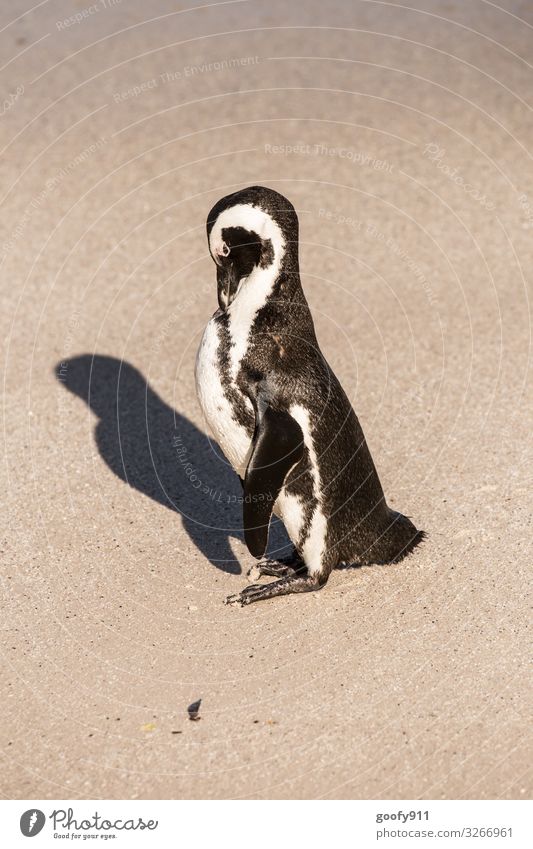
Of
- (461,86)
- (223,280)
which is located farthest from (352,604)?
(461,86)

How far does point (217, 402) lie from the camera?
427cm

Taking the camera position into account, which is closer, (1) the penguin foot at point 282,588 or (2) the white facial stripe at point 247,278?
(2) the white facial stripe at point 247,278

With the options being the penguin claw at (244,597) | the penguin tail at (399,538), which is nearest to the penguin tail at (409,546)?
the penguin tail at (399,538)

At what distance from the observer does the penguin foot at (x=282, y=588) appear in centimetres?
454

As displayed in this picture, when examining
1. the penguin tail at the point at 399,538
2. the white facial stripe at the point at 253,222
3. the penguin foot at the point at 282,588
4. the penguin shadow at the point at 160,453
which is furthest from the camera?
the penguin shadow at the point at 160,453

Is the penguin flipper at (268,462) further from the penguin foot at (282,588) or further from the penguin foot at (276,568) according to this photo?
the penguin foot at (276,568)

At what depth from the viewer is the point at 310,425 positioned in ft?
14.0

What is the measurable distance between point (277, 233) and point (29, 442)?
2.55m

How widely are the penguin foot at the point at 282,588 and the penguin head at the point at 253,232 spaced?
1.26 metres

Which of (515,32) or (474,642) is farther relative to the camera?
Result: (515,32)

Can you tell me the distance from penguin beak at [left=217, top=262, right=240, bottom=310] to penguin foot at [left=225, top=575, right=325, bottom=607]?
3.86 ft

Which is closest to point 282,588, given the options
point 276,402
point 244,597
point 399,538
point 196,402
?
point 244,597

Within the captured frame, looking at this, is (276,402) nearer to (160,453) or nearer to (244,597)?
(244,597)

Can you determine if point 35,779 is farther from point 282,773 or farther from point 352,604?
point 352,604
